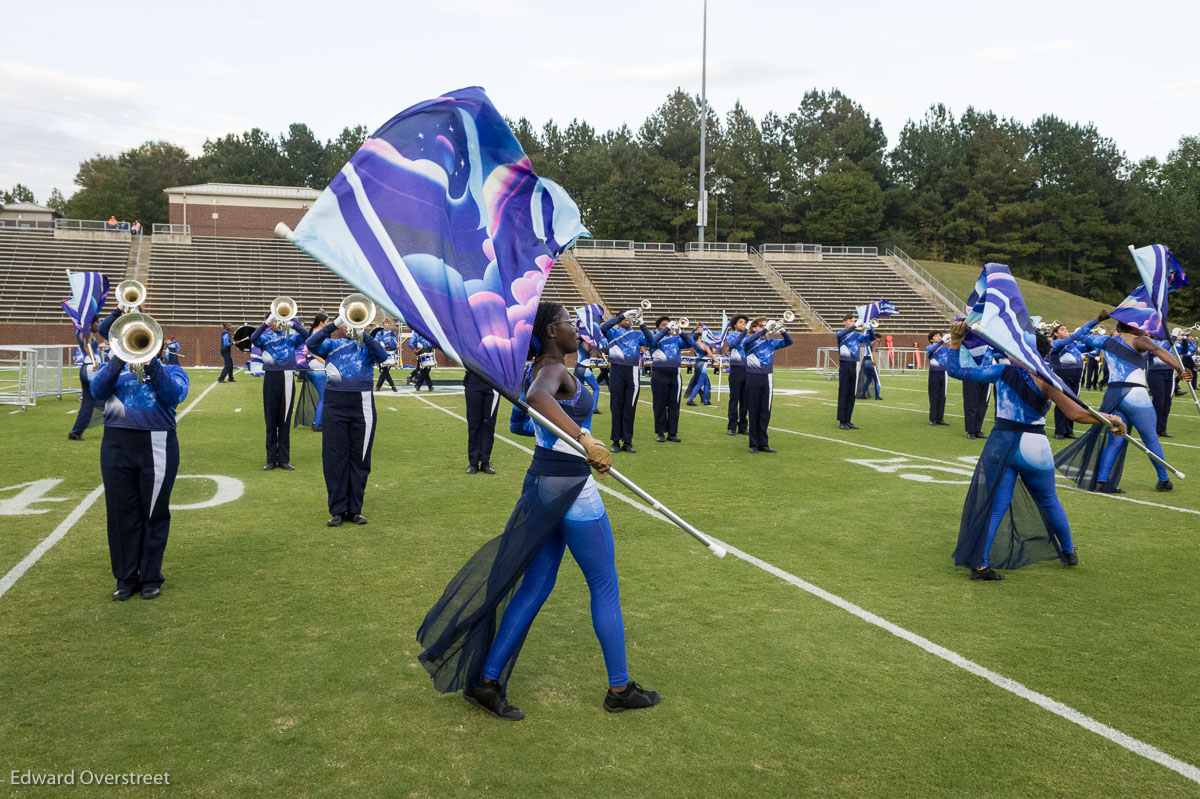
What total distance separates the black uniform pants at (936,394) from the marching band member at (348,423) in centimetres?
1107

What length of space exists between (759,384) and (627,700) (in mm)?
8650

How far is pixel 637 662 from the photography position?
14.1ft

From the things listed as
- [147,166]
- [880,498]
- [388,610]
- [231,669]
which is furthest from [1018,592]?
[147,166]

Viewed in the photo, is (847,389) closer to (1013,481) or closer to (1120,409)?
(1120,409)

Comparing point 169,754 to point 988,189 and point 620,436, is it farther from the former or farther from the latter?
point 988,189

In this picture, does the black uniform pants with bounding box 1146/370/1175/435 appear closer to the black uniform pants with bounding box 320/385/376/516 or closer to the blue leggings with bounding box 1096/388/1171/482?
the blue leggings with bounding box 1096/388/1171/482

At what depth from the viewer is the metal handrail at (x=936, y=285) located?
146 feet

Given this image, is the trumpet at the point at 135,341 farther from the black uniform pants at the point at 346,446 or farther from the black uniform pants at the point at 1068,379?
the black uniform pants at the point at 1068,379

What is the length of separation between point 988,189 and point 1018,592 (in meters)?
65.8

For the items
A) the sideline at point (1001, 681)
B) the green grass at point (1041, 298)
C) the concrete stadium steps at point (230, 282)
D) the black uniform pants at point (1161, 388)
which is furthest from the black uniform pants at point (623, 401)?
the green grass at point (1041, 298)

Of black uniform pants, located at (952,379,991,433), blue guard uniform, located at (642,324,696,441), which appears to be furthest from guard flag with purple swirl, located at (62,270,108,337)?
black uniform pants, located at (952,379,991,433)

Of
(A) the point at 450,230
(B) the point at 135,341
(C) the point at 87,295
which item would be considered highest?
(A) the point at 450,230

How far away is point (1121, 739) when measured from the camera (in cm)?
348

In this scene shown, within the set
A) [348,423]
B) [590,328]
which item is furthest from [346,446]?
[590,328]
